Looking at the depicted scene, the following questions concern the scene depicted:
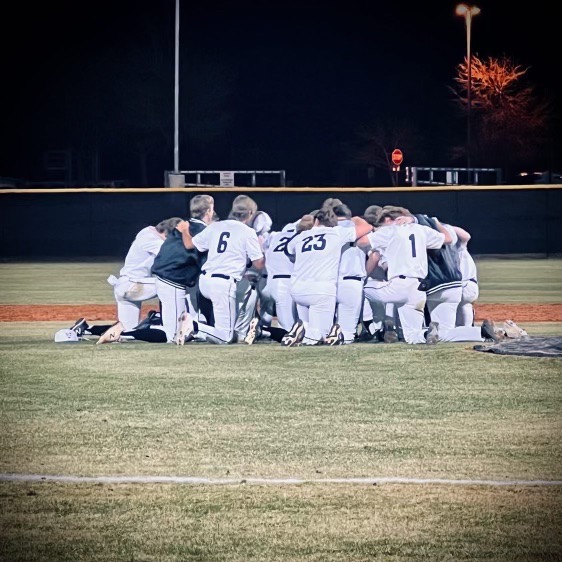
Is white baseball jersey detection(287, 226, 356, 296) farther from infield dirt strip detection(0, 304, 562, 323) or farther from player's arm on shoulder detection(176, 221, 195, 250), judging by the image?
infield dirt strip detection(0, 304, 562, 323)

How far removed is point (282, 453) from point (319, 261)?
17.5 ft

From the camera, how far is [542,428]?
26.7 feet

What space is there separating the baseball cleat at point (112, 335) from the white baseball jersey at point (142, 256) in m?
0.78

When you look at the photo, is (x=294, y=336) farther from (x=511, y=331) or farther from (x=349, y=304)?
(x=511, y=331)

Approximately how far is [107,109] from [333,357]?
49.8m

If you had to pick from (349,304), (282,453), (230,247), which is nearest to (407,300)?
(349,304)

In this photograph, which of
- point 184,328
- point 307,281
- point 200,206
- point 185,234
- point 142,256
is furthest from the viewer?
point 142,256

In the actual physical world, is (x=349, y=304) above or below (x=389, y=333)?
above

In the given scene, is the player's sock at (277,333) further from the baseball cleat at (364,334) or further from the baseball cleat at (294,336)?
the baseball cleat at (364,334)

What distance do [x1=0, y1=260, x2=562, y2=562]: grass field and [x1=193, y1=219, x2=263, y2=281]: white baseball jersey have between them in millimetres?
838

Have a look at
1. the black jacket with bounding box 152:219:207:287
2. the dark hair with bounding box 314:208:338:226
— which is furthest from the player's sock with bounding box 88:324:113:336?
the dark hair with bounding box 314:208:338:226

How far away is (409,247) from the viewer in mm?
12477

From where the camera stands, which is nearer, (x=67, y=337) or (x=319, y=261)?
(x=319, y=261)

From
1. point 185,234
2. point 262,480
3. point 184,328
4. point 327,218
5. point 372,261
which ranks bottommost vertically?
point 262,480
